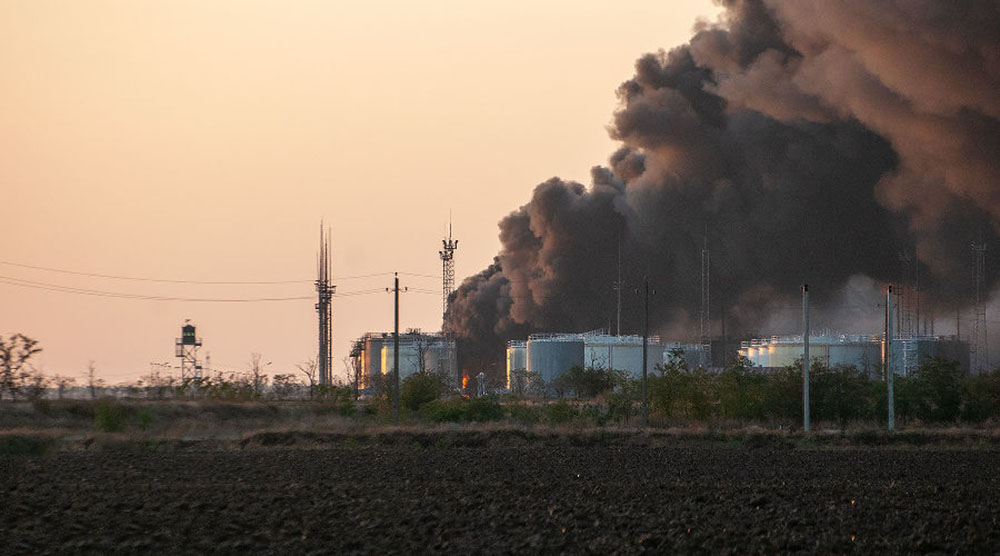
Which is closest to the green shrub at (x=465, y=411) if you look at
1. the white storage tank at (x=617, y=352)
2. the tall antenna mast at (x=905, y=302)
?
the white storage tank at (x=617, y=352)

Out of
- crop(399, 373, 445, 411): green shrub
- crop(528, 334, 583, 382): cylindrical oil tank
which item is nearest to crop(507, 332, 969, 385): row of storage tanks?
crop(528, 334, 583, 382): cylindrical oil tank

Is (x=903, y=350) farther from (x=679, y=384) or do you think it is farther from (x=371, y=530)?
(x=371, y=530)

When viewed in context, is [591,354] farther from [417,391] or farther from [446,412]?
[446,412]

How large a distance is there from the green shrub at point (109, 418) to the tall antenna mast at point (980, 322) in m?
Result: 49.1

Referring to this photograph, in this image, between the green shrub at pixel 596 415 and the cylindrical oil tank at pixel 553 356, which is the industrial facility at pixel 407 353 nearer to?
the cylindrical oil tank at pixel 553 356

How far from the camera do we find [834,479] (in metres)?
27.0

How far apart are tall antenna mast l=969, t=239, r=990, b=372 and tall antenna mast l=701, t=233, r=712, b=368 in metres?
16.0

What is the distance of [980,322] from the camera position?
259 ft

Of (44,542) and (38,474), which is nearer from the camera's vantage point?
(44,542)

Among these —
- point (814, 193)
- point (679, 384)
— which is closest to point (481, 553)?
point (679, 384)

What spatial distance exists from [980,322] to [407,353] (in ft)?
123

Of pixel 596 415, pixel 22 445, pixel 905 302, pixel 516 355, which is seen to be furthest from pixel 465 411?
pixel 905 302

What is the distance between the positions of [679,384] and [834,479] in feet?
78.5

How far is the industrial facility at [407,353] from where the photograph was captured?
9023cm
